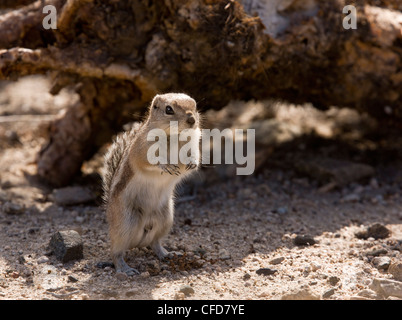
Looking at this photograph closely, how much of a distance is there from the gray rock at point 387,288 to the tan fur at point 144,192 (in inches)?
80.8

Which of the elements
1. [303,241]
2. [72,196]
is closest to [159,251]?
[303,241]

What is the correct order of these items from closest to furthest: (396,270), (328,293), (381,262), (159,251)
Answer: (328,293) < (396,270) < (381,262) < (159,251)

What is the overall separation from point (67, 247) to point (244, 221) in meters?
2.36

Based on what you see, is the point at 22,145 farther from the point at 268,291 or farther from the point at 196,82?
the point at 268,291

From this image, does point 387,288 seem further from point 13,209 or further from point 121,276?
point 13,209

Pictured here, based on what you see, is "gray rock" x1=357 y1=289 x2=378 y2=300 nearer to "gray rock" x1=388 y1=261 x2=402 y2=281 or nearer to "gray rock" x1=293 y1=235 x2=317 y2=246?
"gray rock" x1=388 y1=261 x2=402 y2=281

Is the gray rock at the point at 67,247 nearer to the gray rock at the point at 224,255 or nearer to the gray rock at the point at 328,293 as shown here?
the gray rock at the point at 224,255

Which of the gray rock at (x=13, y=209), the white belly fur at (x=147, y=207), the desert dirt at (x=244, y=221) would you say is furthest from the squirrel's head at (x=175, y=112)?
the gray rock at (x=13, y=209)

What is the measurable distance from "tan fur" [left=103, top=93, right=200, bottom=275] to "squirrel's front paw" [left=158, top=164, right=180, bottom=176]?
1cm

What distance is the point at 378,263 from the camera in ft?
17.2

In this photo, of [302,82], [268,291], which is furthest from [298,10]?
[268,291]

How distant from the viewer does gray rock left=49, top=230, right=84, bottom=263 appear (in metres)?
5.24

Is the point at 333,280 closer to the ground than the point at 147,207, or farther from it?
closer to the ground

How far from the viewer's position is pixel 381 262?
17.1 ft
